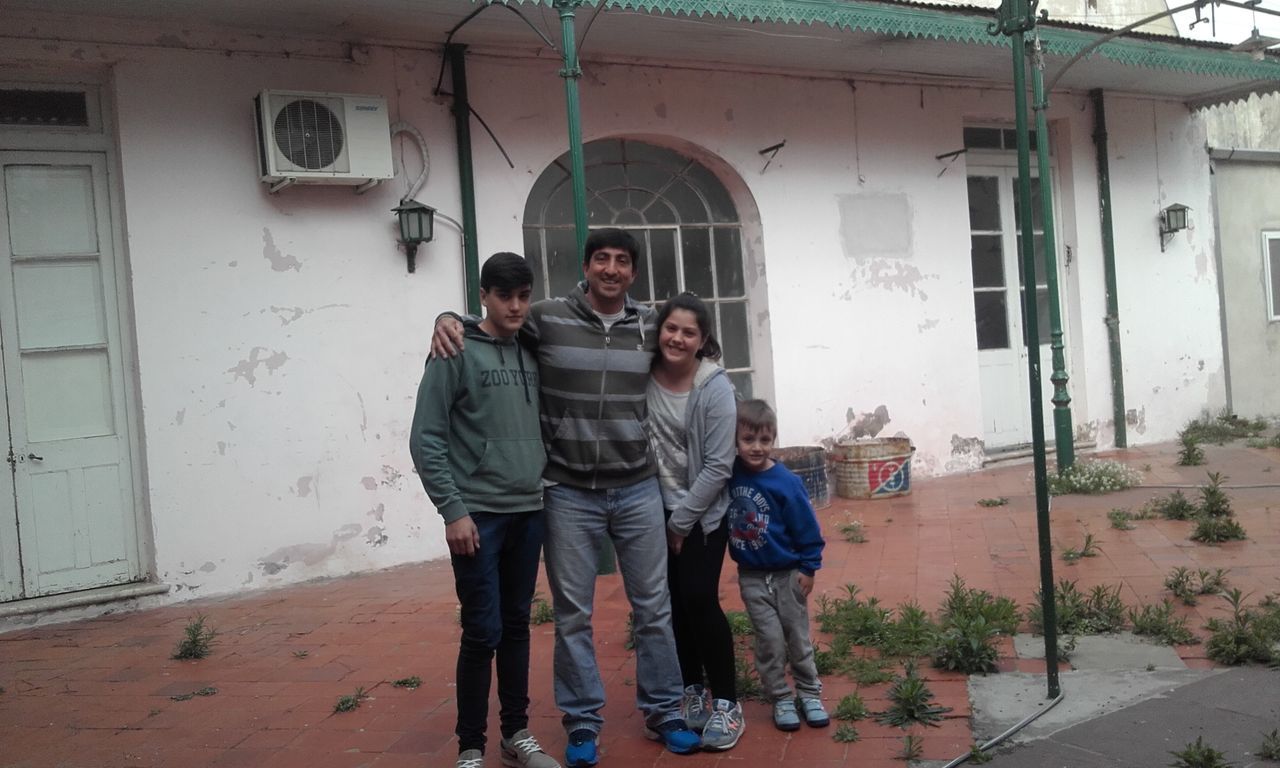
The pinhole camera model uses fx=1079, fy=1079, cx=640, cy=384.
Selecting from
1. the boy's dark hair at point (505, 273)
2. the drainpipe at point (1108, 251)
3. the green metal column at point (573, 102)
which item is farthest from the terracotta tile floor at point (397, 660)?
the drainpipe at point (1108, 251)

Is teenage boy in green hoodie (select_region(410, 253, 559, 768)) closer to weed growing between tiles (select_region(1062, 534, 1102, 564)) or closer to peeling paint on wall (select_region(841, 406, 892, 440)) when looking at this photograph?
A: weed growing between tiles (select_region(1062, 534, 1102, 564))

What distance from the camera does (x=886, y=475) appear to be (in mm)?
8414

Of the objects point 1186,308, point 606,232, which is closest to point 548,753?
point 606,232

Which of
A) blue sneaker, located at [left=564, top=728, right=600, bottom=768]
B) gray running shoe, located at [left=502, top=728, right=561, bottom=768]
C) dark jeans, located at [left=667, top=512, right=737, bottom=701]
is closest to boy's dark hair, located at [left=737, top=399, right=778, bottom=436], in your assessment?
dark jeans, located at [left=667, top=512, right=737, bottom=701]

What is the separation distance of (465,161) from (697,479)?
13.8 feet

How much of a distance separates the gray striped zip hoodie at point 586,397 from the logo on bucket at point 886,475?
5103 mm

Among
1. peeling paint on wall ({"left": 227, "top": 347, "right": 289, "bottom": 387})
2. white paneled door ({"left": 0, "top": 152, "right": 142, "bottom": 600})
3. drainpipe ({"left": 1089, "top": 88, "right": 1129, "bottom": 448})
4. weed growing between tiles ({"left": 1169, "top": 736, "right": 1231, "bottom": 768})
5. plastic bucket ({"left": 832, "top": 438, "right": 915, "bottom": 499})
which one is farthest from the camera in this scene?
drainpipe ({"left": 1089, "top": 88, "right": 1129, "bottom": 448})

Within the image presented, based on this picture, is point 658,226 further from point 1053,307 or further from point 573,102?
point 1053,307

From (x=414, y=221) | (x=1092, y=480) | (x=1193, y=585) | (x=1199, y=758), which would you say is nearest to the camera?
(x=1199, y=758)

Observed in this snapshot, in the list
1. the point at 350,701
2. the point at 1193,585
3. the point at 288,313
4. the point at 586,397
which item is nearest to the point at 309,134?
the point at 288,313

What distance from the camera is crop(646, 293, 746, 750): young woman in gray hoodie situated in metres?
3.62

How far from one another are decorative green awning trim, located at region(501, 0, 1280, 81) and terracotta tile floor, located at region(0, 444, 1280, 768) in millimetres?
3172

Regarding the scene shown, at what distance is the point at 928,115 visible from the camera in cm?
934

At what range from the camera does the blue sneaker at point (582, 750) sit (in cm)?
354
